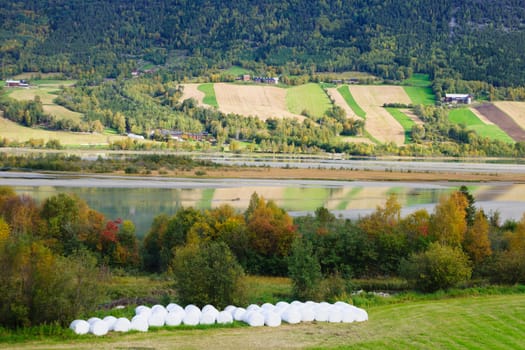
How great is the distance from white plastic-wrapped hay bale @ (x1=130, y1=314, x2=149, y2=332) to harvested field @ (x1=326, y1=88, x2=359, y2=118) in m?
106

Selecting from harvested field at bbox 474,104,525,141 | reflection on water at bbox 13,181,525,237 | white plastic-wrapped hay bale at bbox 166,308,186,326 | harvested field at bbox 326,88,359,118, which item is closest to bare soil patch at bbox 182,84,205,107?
harvested field at bbox 326,88,359,118

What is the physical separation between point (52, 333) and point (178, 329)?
309 cm

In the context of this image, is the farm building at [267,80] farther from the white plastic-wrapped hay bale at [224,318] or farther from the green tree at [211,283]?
the white plastic-wrapped hay bale at [224,318]

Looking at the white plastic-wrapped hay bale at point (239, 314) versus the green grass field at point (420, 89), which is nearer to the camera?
the white plastic-wrapped hay bale at point (239, 314)

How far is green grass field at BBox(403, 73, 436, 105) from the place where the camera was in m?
137

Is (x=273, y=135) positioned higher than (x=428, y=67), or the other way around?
(x=428, y=67)

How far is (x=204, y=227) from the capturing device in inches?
1435

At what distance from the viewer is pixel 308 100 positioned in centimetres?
13762

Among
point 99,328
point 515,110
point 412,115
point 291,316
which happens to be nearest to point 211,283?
point 291,316

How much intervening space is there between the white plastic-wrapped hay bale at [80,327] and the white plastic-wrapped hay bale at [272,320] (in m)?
4.65

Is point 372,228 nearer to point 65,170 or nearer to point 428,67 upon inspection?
point 65,170

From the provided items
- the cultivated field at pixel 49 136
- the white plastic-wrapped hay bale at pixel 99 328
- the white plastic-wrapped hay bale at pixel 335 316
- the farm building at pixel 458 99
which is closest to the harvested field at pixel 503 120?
the farm building at pixel 458 99

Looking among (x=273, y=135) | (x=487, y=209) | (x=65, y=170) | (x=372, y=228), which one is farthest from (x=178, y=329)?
(x=273, y=135)

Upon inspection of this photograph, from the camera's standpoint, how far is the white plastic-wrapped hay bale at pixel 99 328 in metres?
20.2
